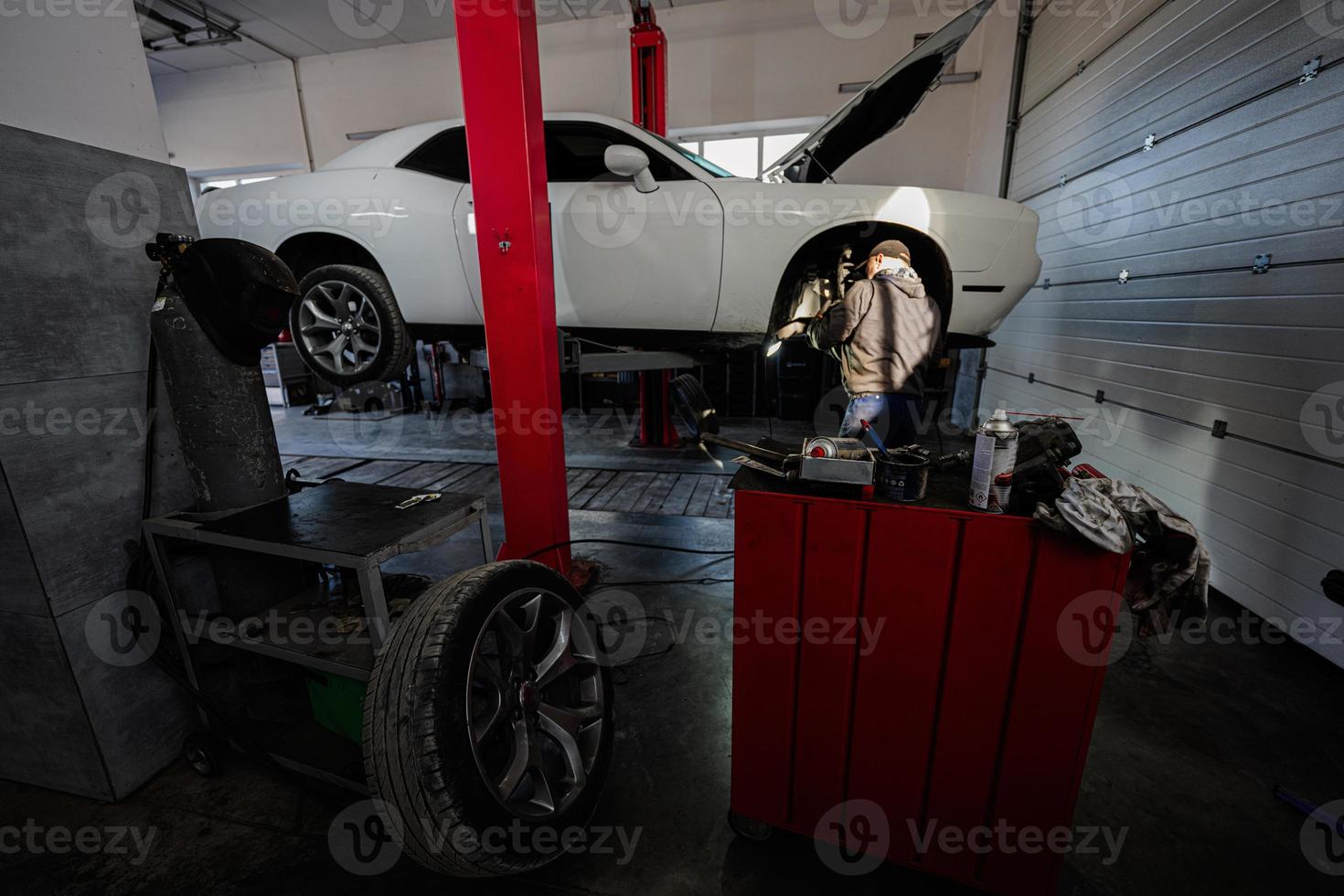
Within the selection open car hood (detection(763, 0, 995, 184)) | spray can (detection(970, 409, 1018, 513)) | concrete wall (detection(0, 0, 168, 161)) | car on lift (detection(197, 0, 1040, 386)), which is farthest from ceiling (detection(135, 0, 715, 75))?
spray can (detection(970, 409, 1018, 513))

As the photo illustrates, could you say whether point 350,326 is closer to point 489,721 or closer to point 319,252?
point 319,252

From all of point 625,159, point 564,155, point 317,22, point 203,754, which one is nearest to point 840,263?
point 625,159

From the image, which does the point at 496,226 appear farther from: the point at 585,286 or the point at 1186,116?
the point at 1186,116

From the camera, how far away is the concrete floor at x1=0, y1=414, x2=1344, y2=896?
125cm

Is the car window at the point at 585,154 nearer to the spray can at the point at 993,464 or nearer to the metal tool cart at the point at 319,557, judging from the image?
the metal tool cart at the point at 319,557

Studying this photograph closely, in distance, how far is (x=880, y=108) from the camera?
3109 mm

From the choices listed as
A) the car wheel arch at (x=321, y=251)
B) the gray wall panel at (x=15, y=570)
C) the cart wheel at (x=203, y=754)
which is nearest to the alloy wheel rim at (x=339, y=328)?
the car wheel arch at (x=321, y=251)

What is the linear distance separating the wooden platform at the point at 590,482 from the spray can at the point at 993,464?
2292 millimetres

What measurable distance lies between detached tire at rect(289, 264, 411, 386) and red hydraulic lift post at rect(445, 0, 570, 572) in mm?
1376

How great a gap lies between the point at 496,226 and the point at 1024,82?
541 centimetres

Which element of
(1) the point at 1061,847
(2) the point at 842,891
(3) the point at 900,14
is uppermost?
(3) the point at 900,14

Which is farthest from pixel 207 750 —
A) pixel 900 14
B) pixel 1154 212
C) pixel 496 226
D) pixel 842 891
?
pixel 900 14

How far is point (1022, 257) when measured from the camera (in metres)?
3.01

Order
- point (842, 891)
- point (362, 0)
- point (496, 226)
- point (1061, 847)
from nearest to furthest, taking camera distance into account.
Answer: point (1061, 847) < point (842, 891) < point (496, 226) < point (362, 0)
